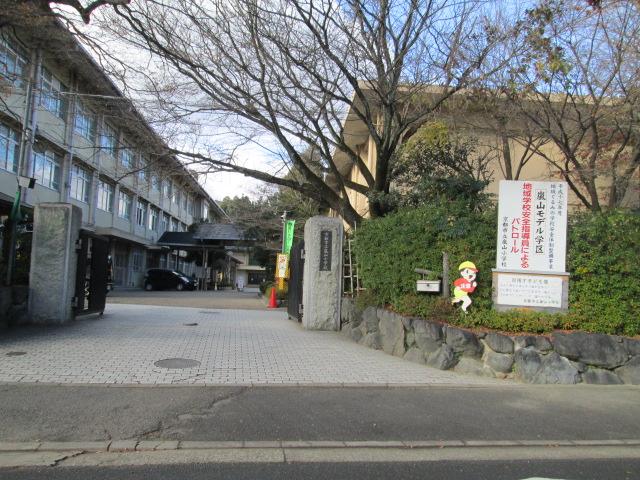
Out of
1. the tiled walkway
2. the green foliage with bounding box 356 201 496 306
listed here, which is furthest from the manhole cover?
the green foliage with bounding box 356 201 496 306

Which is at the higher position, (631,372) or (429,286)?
(429,286)

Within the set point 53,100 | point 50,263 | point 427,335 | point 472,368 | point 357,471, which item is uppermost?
point 53,100

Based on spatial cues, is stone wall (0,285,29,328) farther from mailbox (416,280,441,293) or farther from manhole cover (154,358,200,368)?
mailbox (416,280,441,293)

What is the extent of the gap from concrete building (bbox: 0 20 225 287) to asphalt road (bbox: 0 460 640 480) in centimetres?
994

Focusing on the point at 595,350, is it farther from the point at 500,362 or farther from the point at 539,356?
the point at 500,362

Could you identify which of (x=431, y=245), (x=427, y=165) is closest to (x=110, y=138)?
(x=427, y=165)

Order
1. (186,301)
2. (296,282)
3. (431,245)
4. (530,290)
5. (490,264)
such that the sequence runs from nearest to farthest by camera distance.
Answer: (530,290) → (490,264) → (431,245) → (296,282) → (186,301)

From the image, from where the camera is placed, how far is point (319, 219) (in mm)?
13406

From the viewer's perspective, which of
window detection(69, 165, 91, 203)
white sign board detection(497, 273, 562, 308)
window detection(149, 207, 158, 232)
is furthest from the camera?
window detection(149, 207, 158, 232)

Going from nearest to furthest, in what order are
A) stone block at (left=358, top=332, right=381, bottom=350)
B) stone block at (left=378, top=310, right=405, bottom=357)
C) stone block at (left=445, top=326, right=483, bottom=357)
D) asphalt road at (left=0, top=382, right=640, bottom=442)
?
asphalt road at (left=0, top=382, right=640, bottom=442), stone block at (left=445, top=326, right=483, bottom=357), stone block at (left=378, top=310, right=405, bottom=357), stone block at (left=358, top=332, right=381, bottom=350)

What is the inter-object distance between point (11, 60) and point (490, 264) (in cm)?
1626

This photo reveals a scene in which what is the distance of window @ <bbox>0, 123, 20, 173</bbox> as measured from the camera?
22855mm

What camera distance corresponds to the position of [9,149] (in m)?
23.6

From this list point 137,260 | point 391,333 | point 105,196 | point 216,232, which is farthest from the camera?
point 216,232
